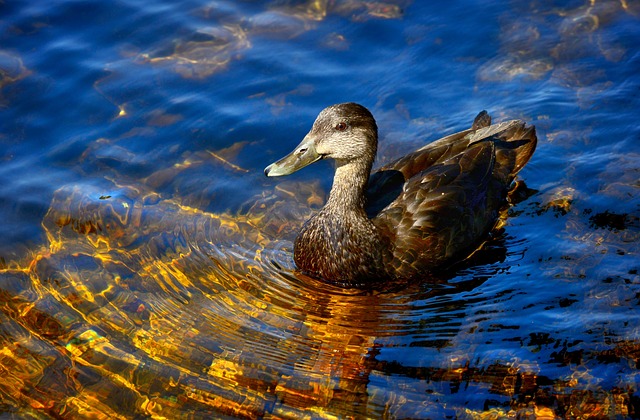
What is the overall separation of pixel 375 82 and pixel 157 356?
466cm

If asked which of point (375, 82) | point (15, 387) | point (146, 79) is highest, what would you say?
point (375, 82)

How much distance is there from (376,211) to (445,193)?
26.5 inches

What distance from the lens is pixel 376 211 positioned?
7.84 m

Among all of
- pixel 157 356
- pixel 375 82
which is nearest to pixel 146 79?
pixel 375 82

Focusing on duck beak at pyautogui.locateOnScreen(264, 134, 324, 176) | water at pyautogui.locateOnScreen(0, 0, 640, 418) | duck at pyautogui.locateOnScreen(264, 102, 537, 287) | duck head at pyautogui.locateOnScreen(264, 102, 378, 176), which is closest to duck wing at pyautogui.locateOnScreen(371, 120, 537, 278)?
duck at pyautogui.locateOnScreen(264, 102, 537, 287)

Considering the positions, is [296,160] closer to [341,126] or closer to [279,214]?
[341,126]

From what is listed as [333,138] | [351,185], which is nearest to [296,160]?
[333,138]

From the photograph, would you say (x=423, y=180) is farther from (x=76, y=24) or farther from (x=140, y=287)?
(x=76, y=24)

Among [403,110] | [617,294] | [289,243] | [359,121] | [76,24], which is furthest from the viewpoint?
[76,24]

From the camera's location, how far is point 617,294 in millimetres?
6883

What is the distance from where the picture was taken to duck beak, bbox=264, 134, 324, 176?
23.7 feet

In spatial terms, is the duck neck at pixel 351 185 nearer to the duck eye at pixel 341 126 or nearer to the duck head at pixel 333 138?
the duck head at pixel 333 138

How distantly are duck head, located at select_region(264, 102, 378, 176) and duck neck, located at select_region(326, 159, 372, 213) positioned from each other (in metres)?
0.15

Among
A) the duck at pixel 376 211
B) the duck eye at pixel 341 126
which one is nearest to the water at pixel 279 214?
the duck at pixel 376 211
